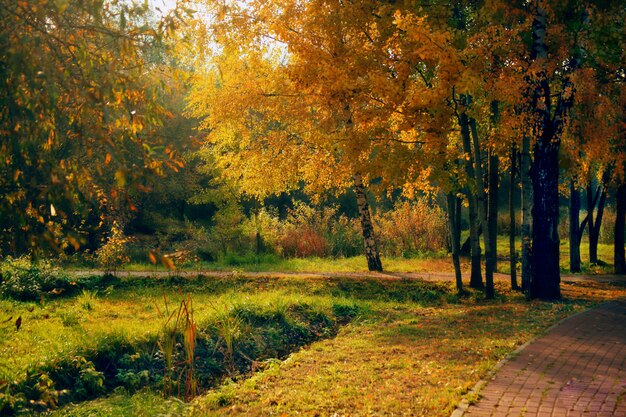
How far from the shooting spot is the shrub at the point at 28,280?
14.0 metres

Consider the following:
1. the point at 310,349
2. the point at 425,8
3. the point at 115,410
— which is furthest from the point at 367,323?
the point at 425,8

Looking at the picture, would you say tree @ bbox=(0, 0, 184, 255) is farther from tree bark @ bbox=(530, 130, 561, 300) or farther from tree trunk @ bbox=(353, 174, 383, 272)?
tree trunk @ bbox=(353, 174, 383, 272)

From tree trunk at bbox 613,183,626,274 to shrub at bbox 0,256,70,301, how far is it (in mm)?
17256

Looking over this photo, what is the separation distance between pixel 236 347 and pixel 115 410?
326 cm

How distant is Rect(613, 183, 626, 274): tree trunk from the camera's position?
66.8ft

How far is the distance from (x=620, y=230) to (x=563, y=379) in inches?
594

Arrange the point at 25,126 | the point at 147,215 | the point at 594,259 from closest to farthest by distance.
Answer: the point at 25,126 → the point at 594,259 → the point at 147,215

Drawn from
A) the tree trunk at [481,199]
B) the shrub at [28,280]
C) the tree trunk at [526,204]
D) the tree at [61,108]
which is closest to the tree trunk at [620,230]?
the tree trunk at [526,204]

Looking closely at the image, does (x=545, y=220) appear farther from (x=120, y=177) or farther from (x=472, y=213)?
(x=120, y=177)

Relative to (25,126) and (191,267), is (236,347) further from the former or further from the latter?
(191,267)

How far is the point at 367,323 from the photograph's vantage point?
12.3 meters

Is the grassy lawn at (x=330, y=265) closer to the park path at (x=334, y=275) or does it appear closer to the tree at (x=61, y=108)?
the park path at (x=334, y=275)

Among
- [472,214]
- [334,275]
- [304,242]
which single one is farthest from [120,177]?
[304,242]

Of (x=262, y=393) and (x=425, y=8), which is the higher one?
(x=425, y=8)
